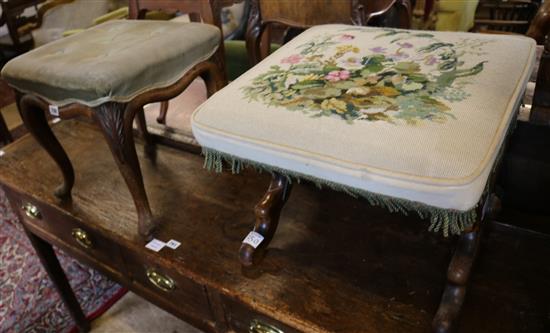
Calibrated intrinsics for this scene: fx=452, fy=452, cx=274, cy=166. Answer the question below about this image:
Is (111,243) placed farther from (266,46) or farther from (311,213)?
(266,46)

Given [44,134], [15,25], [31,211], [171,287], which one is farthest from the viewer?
[15,25]

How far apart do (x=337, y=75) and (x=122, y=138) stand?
361mm

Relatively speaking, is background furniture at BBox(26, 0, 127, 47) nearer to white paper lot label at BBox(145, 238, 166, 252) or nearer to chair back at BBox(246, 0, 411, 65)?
chair back at BBox(246, 0, 411, 65)

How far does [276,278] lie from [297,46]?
0.36 meters

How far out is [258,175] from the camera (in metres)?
0.96

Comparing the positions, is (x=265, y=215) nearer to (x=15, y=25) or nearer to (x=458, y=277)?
(x=458, y=277)

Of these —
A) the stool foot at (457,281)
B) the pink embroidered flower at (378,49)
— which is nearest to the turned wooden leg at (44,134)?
the pink embroidered flower at (378,49)

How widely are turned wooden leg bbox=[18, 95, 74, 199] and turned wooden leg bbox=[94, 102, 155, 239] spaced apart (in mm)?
172

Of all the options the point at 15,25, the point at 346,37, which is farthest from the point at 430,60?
the point at 15,25

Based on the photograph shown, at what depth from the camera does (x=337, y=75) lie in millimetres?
596

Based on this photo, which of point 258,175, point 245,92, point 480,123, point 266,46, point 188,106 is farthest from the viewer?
point 188,106

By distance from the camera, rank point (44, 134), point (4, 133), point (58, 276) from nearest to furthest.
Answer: point (44, 134), point (58, 276), point (4, 133)

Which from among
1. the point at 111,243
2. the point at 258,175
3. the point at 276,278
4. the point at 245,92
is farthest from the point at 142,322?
the point at 245,92

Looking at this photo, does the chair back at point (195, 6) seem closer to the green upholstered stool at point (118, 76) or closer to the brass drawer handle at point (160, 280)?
the green upholstered stool at point (118, 76)
